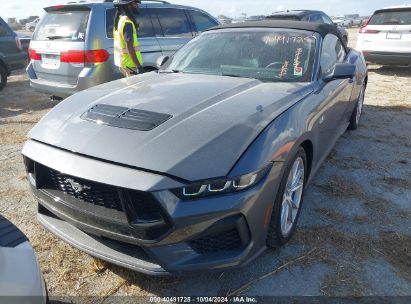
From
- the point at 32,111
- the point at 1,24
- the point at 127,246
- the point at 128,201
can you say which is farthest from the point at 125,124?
the point at 1,24

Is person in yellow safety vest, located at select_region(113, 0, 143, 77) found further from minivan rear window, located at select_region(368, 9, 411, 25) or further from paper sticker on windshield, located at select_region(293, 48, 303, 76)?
minivan rear window, located at select_region(368, 9, 411, 25)

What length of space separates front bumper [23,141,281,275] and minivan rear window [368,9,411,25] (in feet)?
29.5

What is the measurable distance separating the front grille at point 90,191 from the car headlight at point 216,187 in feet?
1.27

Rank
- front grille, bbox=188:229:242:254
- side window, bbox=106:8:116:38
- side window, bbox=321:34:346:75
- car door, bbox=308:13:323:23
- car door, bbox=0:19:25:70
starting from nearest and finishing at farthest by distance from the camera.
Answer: front grille, bbox=188:229:242:254 < side window, bbox=321:34:346:75 < side window, bbox=106:8:116:38 < car door, bbox=0:19:25:70 < car door, bbox=308:13:323:23

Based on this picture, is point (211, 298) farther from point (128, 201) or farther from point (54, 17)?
point (54, 17)

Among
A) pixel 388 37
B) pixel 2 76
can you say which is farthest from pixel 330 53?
pixel 2 76

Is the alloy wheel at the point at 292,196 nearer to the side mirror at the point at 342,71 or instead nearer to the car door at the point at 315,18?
the side mirror at the point at 342,71

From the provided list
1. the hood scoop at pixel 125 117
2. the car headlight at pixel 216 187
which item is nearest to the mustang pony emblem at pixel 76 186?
the hood scoop at pixel 125 117

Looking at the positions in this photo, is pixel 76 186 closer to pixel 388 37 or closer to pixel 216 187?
pixel 216 187

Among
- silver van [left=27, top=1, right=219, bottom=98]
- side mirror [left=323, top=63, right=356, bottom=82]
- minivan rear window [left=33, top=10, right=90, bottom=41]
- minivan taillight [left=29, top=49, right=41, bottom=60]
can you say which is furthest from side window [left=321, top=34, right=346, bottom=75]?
minivan taillight [left=29, top=49, right=41, bottom=60]

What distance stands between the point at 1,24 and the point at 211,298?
29.5 feet

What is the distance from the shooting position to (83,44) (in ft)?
18.0

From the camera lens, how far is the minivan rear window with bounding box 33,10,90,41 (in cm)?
561

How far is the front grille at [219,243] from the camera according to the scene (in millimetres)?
2148
